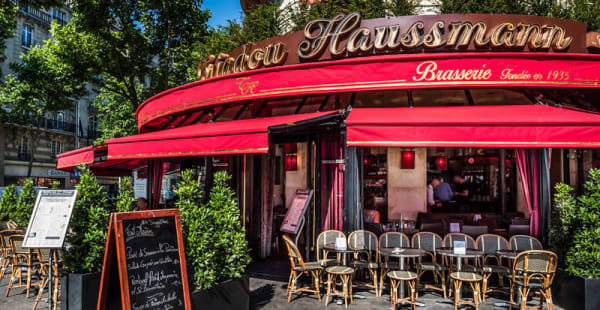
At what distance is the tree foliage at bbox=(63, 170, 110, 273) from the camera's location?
4.75m

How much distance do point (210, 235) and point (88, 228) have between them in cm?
159

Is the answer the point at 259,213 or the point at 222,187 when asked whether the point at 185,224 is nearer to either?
the point at 222,187

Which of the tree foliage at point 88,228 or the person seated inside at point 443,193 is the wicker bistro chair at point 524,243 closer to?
the person seated inside at point 443,193

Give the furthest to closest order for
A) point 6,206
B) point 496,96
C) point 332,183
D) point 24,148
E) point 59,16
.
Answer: point 59,16 → point 24,148 → point 6,206 → point 496,96 → point 332,183

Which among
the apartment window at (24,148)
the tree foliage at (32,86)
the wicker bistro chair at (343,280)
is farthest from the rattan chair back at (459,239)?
the apartment window at (24,148)

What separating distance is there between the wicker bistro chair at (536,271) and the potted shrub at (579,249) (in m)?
0.38

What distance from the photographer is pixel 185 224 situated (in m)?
4.73

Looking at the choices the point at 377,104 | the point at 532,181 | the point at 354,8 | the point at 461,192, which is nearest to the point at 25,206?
the point at 377,104

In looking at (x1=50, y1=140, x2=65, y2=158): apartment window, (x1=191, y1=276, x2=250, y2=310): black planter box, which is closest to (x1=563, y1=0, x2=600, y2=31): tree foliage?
(x1=191, y1=276, x2=250, y2=310): black planter box

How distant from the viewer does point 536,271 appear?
534 cm

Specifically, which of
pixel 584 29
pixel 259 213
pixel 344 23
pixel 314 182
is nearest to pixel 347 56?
pixel 344 23

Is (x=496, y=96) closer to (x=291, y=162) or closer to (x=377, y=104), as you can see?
(x=377, y=104)

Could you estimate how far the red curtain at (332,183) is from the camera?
301 inches

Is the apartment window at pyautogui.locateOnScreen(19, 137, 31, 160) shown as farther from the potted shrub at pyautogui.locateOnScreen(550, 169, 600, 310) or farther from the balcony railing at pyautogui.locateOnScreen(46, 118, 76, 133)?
the potted shrub at pyautogui.locateOnScreen(550, 169, 600, 310)
